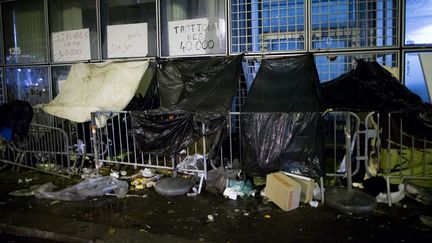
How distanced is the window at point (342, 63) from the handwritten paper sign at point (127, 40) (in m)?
3.21

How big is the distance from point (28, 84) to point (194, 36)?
13.4 feet

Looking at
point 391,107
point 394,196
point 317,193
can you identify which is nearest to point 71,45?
point 317,193

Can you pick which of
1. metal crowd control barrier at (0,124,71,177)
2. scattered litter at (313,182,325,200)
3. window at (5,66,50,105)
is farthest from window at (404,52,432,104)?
window at (5,66,50,105)

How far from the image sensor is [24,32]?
807cm

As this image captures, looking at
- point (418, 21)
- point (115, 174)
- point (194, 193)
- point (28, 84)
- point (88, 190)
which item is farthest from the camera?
point (28, 84)

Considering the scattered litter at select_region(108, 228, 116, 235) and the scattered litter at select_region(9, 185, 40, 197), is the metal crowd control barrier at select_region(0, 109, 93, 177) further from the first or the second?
the scattered litter at select_region(108, 228, 116, 235)

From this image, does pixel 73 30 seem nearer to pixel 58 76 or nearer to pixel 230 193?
pixel 58 76

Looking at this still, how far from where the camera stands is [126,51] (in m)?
7.05

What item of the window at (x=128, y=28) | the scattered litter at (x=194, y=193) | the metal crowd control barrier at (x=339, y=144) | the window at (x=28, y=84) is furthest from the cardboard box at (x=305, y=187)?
the window at (x=28, y=84)

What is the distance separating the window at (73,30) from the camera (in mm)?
7379

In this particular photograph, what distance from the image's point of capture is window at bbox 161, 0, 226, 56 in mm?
6422

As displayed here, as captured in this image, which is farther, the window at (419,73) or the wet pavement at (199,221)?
the window at (419,73)

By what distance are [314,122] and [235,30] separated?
2.63 meters

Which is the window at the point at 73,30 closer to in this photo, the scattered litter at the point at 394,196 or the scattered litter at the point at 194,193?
the scattered litter at the point at 194,193
